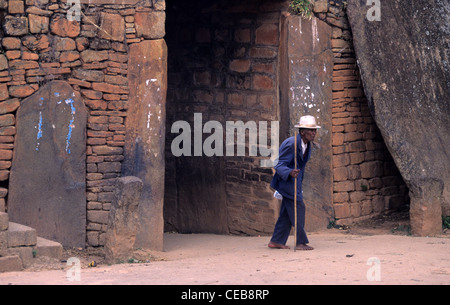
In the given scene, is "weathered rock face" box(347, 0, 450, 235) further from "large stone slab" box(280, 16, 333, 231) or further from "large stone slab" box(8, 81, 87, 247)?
"large stone slab" box(8, 81, 87, 247)

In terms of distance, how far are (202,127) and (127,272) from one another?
427cm

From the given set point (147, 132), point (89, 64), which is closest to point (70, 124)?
point (89, 64)

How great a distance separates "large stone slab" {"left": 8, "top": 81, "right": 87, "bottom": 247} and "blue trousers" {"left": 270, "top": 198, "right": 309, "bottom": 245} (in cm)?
221

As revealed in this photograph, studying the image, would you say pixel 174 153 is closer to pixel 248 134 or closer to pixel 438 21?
pixel 248 134

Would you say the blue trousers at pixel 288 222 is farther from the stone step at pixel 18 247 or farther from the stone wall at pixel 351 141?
the stone step at pixel 18 247

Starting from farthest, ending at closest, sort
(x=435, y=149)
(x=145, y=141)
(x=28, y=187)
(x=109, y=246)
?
(x=435, y=149)
(x=145, y=141)
(x=28, y=187)
(x=109, y=246)

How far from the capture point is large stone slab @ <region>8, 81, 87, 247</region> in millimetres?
7699

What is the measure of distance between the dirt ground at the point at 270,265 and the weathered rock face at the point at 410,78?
1.01 m

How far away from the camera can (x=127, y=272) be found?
6.34m

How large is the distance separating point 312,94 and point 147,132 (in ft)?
7.72

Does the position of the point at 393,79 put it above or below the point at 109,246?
above

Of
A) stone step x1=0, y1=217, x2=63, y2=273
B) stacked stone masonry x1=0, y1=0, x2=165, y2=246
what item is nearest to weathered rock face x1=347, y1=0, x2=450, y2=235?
stacked stone masonry x1=0, y1=0, x2=165, y2=246

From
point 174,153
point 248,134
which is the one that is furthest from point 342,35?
point 174,153

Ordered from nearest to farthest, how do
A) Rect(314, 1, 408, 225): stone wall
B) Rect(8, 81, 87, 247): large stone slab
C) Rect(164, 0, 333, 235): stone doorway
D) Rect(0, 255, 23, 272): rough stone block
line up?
Rect(0, 255, 23, 272): rough stone block < Rect(8, 81, 87, 247): large stone slab < Rect(164, 0, 333, 235): stone doorway < Rect(314, 1, 408, 225): stone wall
